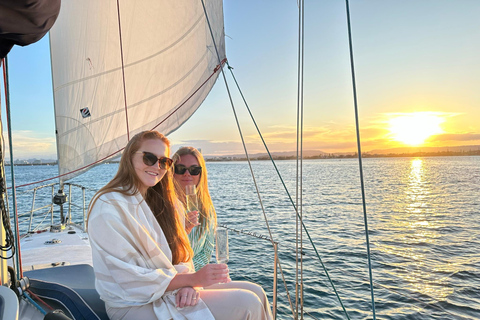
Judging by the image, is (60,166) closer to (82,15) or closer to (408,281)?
(82,15)

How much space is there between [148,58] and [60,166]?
1.62 m

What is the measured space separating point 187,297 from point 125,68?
10.2ft

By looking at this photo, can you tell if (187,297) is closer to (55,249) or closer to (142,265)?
(142,265)

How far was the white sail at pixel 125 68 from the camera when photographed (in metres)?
4.02

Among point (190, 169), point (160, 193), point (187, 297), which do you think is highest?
point (190, 169)

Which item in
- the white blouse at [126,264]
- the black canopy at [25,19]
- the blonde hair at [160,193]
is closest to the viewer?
the black canopy at [25,19]

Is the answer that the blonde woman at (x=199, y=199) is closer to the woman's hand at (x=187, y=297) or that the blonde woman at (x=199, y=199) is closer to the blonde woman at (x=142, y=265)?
the blonde woman at (x=142, y=265)

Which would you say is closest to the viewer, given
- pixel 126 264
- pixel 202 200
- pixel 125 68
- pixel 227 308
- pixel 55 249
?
pixel 126 264

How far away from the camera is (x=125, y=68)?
162 inches

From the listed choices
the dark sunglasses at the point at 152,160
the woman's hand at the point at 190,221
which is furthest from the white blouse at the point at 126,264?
the woman's hand at the point at 190,221

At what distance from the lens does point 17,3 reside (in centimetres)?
118

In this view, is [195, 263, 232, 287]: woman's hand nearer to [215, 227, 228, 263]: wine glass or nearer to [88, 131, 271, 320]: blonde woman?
[88, 131, 271, 320]: blonde woman

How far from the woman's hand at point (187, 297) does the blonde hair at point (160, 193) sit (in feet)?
1.16

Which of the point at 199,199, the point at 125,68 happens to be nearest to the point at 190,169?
the point at 199,199
